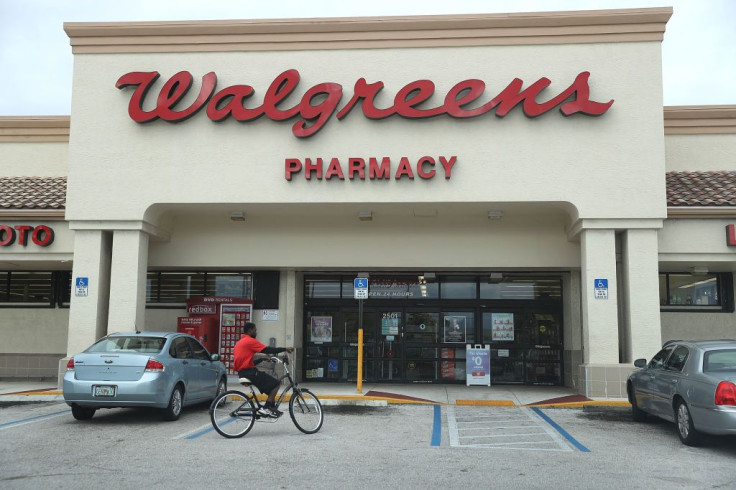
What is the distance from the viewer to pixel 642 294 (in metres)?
15.2

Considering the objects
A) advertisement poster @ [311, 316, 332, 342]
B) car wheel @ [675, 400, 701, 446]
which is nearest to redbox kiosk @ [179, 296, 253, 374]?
advertisement poster @ [311, 316, 332, 342]

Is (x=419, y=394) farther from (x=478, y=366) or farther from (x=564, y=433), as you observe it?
(x=564, y=433)

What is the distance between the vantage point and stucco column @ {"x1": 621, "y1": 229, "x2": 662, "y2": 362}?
15.1 metres

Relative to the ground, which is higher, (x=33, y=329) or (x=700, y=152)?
(x=700, y=152)

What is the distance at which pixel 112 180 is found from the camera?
16219 millimetres

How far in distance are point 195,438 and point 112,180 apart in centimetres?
835

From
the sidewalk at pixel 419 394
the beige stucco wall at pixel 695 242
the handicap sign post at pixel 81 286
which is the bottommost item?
the sidewalk at pixel 419 394

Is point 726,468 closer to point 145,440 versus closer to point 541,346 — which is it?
point 145,440

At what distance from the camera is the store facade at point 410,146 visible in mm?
15445

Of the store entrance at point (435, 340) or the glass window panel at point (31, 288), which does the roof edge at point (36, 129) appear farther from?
the store entrance at point (435, 340)

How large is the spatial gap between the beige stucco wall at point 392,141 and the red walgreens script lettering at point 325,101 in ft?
0.83

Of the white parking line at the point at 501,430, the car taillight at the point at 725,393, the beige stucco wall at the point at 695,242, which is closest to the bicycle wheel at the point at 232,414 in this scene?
the white parking line at the point at 501,430

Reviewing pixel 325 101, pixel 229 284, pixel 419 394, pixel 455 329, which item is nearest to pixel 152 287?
pixel 229 284

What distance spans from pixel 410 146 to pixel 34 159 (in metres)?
11.8
